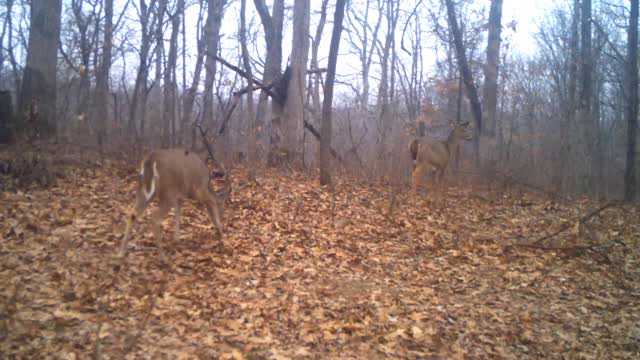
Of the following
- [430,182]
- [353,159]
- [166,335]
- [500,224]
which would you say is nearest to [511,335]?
[166,335]

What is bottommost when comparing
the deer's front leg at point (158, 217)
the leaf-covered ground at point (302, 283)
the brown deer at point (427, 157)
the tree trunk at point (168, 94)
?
the leaf-covered ground at point (302, 283)

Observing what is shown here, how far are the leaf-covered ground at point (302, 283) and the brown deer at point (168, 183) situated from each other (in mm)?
485

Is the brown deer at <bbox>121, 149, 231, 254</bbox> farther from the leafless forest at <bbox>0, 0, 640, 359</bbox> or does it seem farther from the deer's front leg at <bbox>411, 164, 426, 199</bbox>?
the deer's front leg at <bbox>411, 164, 426, 199</bbox>

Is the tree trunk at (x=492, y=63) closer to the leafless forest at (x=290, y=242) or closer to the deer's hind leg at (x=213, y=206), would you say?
the leafless forest at (x=290, y=242)

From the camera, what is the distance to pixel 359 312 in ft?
18.5

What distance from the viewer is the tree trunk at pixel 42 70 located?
11.0 m

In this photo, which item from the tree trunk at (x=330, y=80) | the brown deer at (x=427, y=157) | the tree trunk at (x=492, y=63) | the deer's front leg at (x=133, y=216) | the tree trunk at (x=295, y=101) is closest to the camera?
the deer's front leg at (x=133, y=216)

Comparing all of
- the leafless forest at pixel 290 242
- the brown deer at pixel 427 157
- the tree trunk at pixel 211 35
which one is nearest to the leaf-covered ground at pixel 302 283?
the leafless forest at pixel 290 242

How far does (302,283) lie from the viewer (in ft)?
21.0

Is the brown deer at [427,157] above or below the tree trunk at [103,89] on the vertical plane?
below

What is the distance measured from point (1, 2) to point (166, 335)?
915 inches

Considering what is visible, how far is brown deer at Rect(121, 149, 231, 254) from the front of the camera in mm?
6301

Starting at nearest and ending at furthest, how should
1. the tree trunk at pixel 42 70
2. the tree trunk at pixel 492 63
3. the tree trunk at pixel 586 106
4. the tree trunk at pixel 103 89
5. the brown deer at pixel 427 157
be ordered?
the tree trunk at pixel 42 70
the brown deer at pixel 427 157
the tree trunk at pixel 103 89
the tree trunk at pixel 492 63
the tree trunk at pixel 586 106

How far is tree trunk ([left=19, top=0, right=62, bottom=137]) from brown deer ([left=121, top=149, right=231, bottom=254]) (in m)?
5.91
